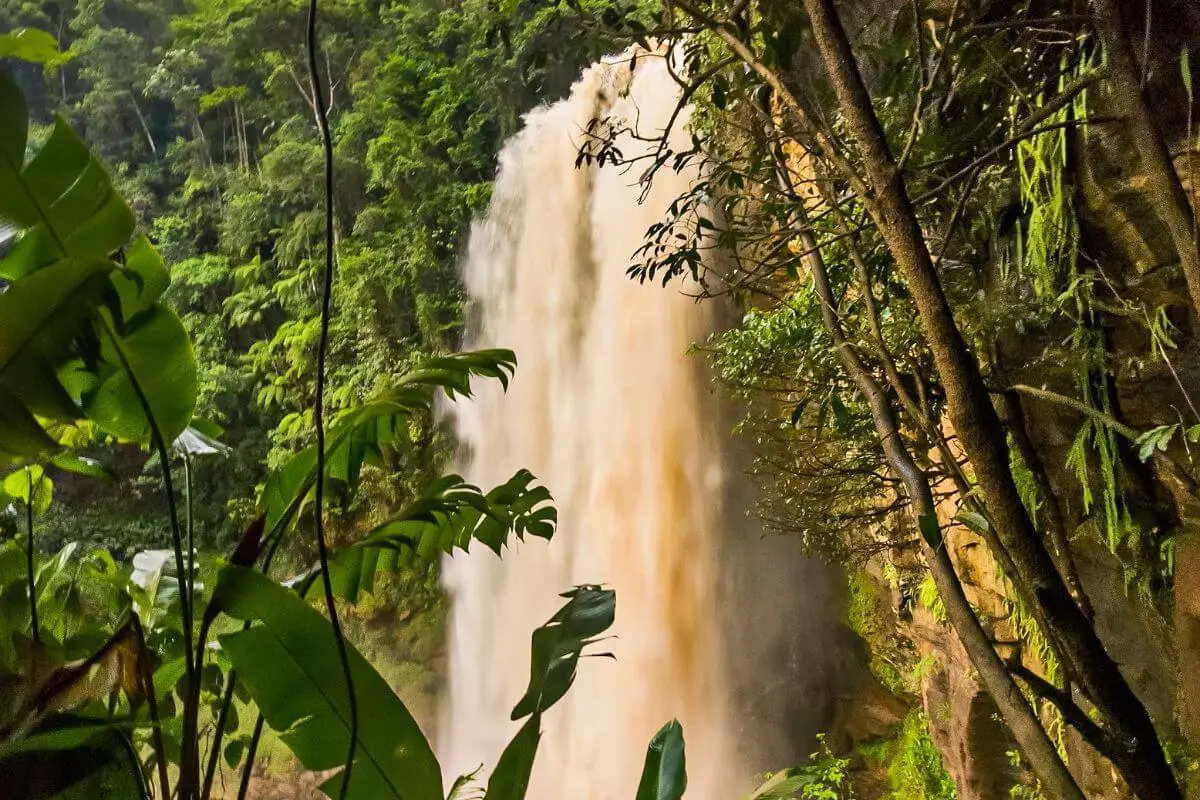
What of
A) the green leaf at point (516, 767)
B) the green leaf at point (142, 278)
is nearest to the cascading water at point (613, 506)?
the green leaf at point (142, 278)

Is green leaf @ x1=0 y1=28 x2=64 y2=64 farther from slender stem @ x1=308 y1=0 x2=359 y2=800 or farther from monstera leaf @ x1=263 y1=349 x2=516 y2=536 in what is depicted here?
monstera leaf @ x1=263 y1=349 x2=516 y2=536

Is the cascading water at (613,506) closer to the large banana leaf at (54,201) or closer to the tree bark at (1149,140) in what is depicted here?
the tree bark at (1149,140)

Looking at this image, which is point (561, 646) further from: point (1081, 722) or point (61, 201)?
point (61, 201)

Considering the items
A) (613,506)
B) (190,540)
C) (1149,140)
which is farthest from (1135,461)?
(613,506)

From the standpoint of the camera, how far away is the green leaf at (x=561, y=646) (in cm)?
95

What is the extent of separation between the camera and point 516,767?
0.92 m

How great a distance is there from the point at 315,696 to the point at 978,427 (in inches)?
39.2

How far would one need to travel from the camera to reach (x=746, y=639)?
4949mm

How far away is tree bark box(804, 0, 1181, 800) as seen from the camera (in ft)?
3.41

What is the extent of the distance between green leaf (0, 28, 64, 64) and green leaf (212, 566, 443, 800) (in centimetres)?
75

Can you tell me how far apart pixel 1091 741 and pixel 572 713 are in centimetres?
508

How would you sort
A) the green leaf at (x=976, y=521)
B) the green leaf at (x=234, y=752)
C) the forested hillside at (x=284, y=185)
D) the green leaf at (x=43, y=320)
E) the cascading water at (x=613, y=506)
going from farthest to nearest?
the forested hillside at (x=284, y=185) → the cascading water at (x=613, y=506) → the green leaf at (x=234, y=752) → the green leaf at (x=976, y=521) → the green leaf at (x=43, y=320)

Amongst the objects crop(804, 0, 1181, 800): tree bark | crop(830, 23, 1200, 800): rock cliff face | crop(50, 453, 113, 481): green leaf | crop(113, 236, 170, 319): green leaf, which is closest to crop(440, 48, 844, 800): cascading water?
crop(830, 23, 1200, 800): rock cliff face

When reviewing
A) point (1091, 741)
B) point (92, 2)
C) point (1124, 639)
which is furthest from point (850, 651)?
point (92, 2)
